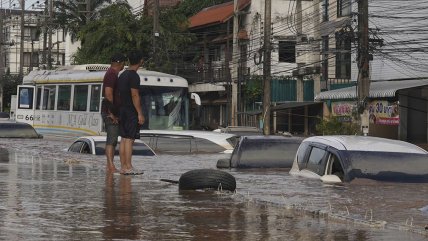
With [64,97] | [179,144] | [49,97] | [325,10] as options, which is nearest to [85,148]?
[179,144]

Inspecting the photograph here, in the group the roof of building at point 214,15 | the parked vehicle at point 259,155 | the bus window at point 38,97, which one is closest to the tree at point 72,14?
the roof of building at point 214,15

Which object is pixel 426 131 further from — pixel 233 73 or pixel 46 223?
pixel 46 223

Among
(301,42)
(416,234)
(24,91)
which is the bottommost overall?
(416,234)

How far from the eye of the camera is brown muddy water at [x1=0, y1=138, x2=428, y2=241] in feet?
22.5

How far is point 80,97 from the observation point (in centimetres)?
3309

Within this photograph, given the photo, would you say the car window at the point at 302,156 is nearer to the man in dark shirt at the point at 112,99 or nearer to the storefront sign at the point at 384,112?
the man in dark shirt at the point at 112,99

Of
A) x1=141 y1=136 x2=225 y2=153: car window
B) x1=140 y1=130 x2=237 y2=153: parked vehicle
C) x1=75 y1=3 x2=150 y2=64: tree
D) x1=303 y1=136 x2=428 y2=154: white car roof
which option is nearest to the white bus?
x1=140 y1=130 x2=237 y2=153: parked vehicle

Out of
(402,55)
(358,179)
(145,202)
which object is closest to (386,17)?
(402,55)

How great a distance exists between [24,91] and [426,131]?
18.7 m

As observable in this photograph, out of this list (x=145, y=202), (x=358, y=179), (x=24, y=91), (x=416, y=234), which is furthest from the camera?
(x=24, y=91)

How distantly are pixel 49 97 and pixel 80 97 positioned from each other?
368 cm

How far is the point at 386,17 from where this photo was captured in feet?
132

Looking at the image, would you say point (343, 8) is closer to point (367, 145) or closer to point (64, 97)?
point (64, 97)

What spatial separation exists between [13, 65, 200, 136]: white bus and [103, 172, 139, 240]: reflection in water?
18.4m
